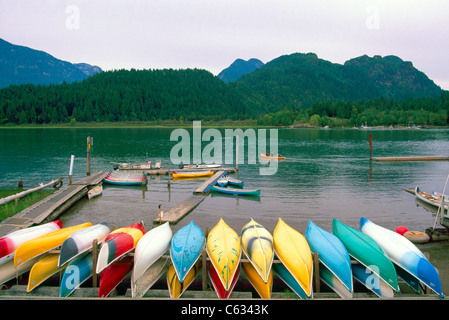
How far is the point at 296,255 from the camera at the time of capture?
1070 cm

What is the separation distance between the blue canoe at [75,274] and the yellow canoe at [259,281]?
530cm

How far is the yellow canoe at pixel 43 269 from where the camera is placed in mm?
10305

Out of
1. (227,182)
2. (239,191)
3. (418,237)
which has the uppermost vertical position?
(227,182)

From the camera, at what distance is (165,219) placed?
21.3m

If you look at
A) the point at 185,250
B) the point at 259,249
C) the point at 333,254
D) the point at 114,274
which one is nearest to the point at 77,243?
the point at 114,274

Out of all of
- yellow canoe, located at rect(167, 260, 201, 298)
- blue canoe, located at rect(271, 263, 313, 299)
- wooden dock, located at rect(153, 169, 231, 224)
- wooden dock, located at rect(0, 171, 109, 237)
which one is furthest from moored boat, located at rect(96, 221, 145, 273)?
wooden dock, located at rect(153, 169, 231, 224)

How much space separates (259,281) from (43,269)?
7.01m

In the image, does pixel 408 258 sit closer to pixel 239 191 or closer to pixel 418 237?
pixel 418 237

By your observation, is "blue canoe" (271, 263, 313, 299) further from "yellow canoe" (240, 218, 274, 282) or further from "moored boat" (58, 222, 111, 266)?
"moored boat" (58, 222, 111, 266)
